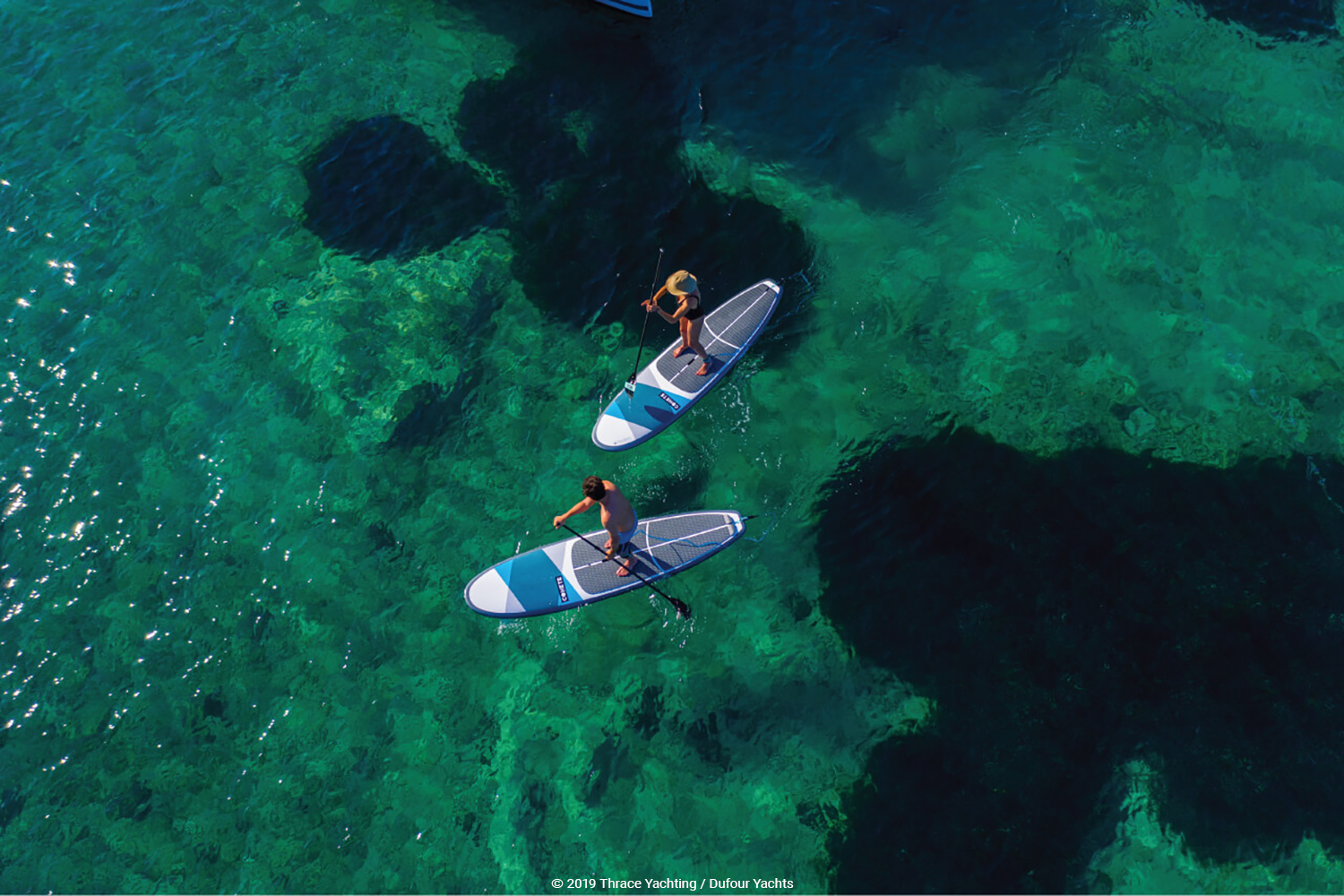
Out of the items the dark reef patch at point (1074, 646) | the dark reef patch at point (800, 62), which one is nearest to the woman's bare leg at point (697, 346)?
the dark reef patch at point (1074, 646)

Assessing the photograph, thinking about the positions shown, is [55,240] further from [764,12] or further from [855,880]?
[855,880]

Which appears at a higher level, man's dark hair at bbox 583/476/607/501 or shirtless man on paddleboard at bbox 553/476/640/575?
man's dark hair at bbox 583/476/607/501

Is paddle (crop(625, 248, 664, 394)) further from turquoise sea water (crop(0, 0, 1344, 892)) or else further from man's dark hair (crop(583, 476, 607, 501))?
man's dark hair (crop(583, 476, 607, 501))

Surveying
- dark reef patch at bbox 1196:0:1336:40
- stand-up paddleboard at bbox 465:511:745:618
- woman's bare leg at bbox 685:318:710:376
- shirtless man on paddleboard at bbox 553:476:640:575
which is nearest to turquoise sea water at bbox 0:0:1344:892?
stand-up paddleboard at bbox 465:511:745:618

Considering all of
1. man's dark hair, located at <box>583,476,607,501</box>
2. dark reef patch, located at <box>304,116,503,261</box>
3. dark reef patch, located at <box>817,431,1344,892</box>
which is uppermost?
dark reef patch, located at <box>304,116,503,261</box>

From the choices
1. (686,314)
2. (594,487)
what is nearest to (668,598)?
(594,487)

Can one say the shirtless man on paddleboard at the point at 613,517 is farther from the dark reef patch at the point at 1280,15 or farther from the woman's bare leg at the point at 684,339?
the dark reef patch at the point at 1280,15

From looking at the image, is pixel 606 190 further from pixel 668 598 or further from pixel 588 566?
pixel 668 598
